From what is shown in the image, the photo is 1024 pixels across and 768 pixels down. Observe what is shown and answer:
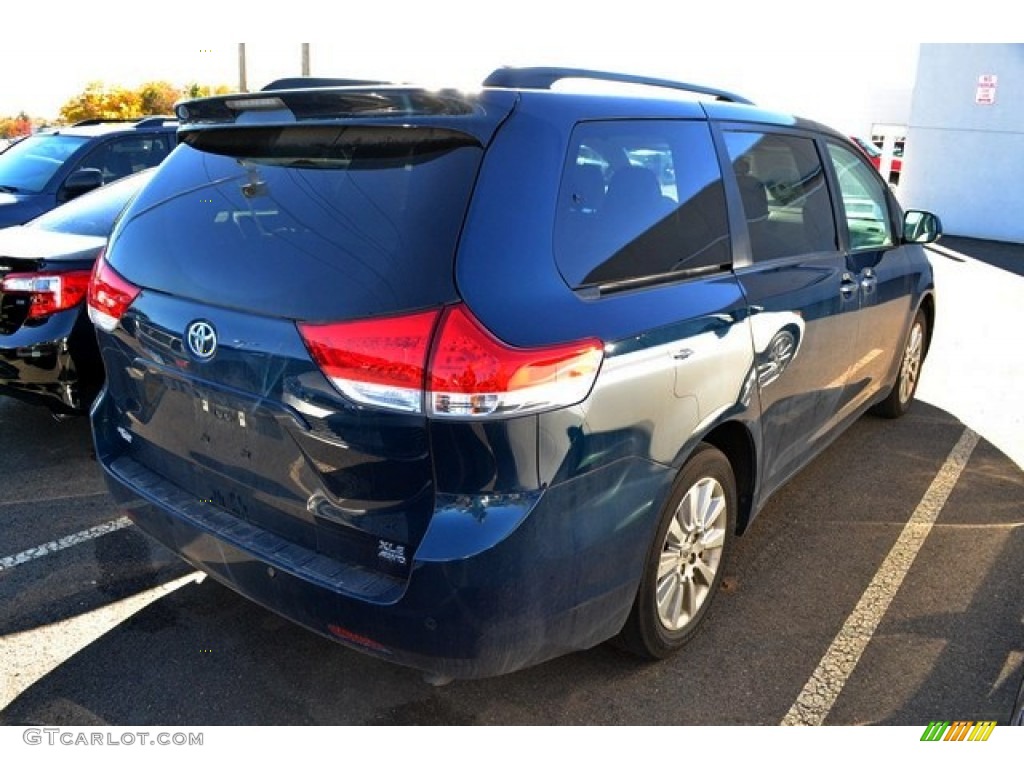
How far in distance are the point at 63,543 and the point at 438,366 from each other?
7.98 feet

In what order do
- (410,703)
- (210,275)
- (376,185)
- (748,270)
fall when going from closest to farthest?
(376,185), (210,275), (410,703), (748,270)

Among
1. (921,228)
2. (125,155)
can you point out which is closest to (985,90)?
(921,228)

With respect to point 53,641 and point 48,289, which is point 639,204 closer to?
point 53,641

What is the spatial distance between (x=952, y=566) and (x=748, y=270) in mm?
1660

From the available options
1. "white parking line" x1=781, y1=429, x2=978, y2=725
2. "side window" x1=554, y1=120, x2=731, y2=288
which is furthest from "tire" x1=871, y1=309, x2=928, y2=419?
"side window" x1=554, y1=120, x2=731, y2=288

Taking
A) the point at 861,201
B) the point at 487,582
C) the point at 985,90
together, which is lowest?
the point at 487,582

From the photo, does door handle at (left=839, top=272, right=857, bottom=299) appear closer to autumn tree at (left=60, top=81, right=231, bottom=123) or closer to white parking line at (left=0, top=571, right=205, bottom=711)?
white parking line at (left=0, top=571, right=205, bottom=711)

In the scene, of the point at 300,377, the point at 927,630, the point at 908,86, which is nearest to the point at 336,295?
the point at 300,377

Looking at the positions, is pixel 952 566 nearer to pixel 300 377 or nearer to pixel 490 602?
pixel 490 602

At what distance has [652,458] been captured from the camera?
2.44 metres

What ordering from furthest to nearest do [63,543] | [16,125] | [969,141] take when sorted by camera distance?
[16,125] → [969,141] → [63,543]

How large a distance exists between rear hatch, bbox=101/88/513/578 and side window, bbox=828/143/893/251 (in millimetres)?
2359

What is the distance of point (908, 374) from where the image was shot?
5.29 m

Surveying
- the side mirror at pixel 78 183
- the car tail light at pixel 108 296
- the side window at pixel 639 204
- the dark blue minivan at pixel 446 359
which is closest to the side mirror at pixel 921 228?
the dark blue minivan at pixel 446 359
